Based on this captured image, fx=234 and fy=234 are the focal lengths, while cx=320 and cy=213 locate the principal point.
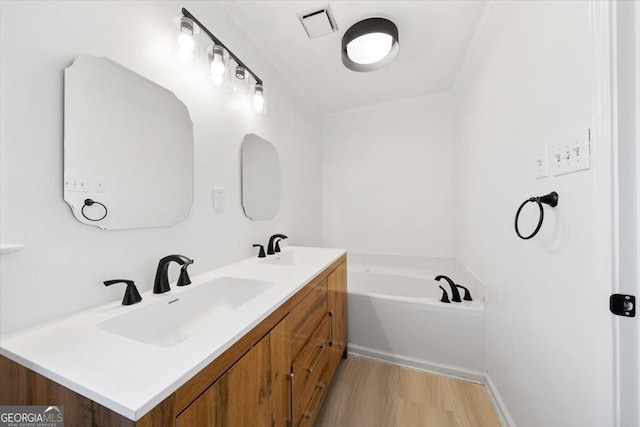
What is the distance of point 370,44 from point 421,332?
6.93ft

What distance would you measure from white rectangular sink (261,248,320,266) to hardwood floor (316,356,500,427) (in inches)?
34.1

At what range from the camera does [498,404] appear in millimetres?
1347

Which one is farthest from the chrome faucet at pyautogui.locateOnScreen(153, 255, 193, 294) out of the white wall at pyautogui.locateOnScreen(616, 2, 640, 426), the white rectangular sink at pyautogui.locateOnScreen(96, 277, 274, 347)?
the white wall at pyautogui.locateOnScreen(616, 2, 640, 426)

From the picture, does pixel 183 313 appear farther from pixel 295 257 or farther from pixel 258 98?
pixel 258 98

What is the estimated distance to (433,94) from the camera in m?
2.53

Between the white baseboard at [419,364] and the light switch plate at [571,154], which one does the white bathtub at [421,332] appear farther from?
the light switch plate at [571,154]

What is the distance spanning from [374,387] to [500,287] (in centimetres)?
103

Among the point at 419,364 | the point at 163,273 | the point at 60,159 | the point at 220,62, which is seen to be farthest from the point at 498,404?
the point at 220,62

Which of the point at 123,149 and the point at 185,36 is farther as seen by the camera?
the point at 185,36

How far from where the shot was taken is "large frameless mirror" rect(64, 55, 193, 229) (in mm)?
747

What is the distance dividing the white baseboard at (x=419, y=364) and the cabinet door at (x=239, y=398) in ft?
4.39

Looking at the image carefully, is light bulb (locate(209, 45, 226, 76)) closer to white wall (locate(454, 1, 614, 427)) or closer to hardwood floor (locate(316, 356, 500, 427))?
white wall (locate(454, 1, 614, 427))

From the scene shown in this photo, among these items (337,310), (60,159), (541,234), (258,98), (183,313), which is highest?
(258,98)

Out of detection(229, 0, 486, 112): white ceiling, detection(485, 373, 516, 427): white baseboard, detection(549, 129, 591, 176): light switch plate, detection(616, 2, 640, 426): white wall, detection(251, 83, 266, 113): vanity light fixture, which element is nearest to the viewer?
detection(616, 2, 640, 426): white wall
